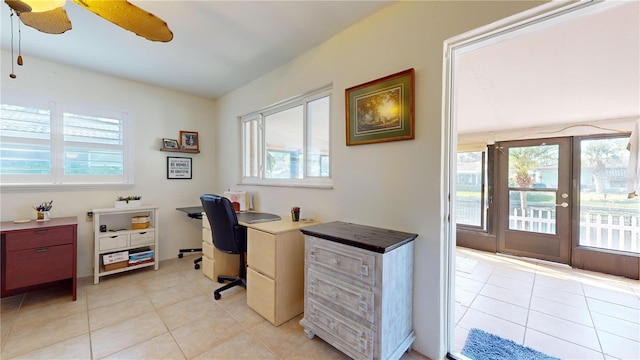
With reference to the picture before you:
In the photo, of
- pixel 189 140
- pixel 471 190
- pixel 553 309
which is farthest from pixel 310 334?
pixel 471 190

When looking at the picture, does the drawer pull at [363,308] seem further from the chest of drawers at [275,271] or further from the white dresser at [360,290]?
the chest of drawers at [275,271]

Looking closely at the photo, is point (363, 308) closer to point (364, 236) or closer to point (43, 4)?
point (364, 236)

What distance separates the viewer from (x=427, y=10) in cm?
163

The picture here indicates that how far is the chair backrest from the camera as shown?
2238 mm

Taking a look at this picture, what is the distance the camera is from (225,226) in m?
2.31

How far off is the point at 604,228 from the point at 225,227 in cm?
473

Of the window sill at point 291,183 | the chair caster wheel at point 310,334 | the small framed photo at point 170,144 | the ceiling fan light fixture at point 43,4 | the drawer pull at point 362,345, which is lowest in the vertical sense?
the chair caster wheel at point 310,334

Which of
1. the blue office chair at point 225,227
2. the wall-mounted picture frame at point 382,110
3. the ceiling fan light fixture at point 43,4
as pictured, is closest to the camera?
the ceiling fan light fixture at point 43,4

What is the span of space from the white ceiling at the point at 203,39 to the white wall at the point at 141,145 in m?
0.16

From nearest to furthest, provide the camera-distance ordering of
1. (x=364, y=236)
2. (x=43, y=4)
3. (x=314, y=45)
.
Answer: (x=43, y=4), (x=364, y=236), (x=314, y=45)

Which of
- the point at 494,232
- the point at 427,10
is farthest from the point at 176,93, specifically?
the point at 494,232

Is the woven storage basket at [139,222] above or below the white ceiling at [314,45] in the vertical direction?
below

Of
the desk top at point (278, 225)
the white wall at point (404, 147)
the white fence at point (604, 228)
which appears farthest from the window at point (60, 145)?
the white fence at point (604, 228)

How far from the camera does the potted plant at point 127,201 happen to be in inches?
116
